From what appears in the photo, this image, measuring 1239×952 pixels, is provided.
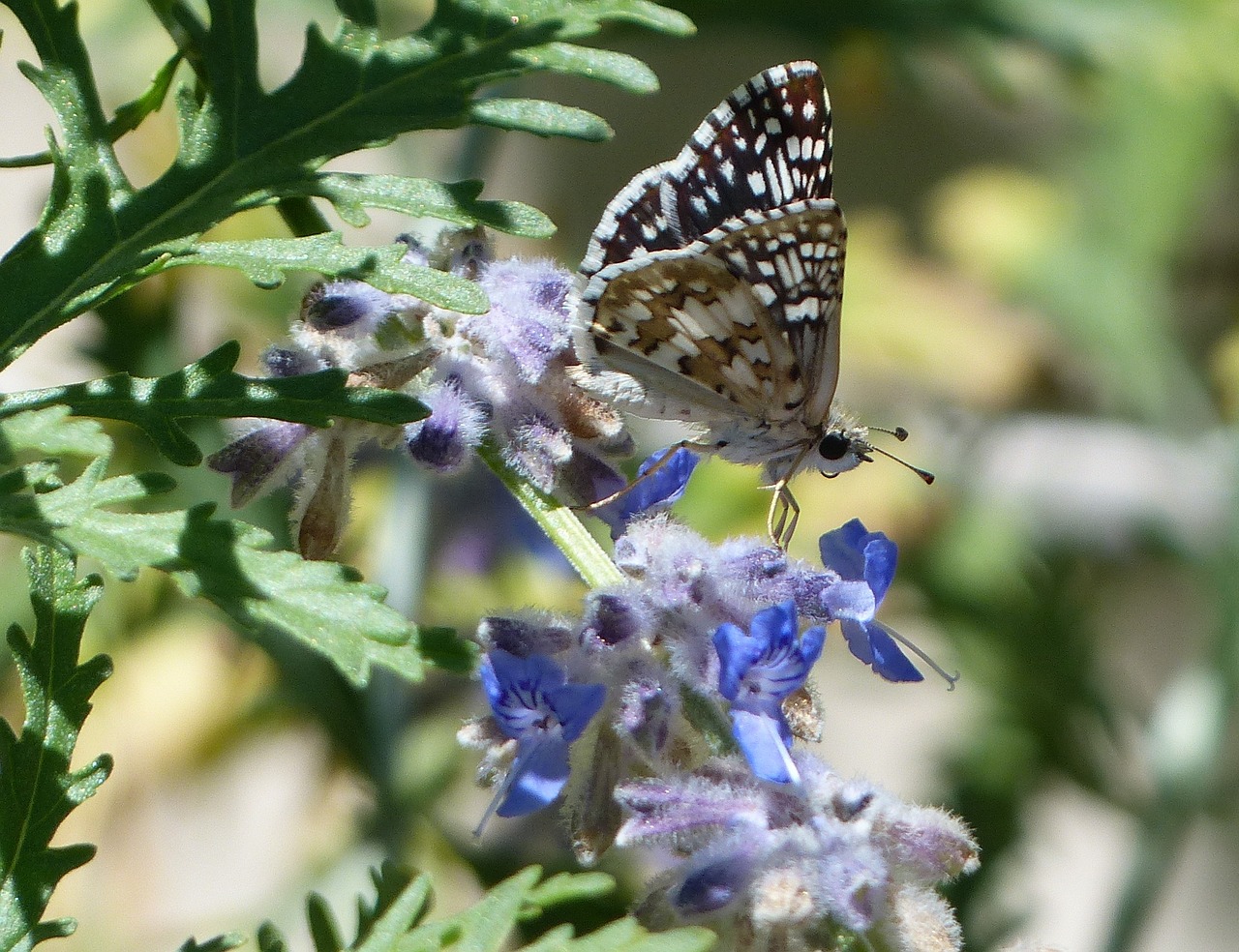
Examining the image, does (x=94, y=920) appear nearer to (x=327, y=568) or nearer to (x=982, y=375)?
(x=327, y=568)

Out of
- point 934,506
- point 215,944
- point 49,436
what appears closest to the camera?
point 49,436

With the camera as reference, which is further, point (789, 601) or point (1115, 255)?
point (1115, 255)

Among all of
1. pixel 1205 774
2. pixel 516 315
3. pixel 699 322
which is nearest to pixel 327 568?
pixel 516 315

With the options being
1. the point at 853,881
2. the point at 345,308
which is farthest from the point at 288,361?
the point at 853,881

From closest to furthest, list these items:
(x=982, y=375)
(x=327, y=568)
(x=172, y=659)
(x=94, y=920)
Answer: (x=327, y=568), (x=94, y=920), (x=172, y=659), (x=982, y=375)

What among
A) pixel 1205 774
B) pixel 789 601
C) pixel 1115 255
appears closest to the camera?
pixel 789 601

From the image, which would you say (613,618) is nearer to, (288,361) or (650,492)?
(650,492)

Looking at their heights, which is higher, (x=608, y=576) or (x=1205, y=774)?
(x=608, y=576)

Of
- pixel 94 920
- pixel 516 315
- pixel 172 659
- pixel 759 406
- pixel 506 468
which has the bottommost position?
pixel 94 920
